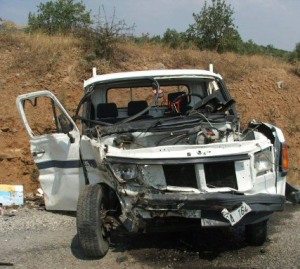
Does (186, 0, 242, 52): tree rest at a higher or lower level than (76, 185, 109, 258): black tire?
higher

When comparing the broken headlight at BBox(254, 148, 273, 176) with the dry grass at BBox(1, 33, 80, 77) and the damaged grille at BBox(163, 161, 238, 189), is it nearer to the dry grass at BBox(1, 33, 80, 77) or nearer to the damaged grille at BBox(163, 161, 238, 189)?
the damaged grille at BBox(163, 161, 238, 189)

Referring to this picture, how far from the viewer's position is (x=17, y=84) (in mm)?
13562

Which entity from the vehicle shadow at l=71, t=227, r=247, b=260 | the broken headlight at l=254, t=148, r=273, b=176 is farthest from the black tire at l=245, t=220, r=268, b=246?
the broken headlight at l=254, t=148, r=273, b=176

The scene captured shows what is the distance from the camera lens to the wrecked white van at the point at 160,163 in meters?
4.80

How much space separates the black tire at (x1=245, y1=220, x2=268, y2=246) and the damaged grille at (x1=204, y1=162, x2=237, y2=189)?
2.95 feet

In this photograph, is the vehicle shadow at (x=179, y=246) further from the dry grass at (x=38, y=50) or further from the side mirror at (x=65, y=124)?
the dry grass at (x=38, y=50)

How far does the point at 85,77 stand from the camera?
47.4 feet

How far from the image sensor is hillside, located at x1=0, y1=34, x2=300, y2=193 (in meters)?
12.0

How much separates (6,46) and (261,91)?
8269mm

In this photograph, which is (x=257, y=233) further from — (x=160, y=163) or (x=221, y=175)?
(x=160, y=163)

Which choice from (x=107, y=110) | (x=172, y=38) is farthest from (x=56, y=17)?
(x=107, y=110)

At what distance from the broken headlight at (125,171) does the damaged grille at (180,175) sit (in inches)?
12.2

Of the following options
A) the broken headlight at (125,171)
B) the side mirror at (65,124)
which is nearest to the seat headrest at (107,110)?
the side mirror at (65,124)

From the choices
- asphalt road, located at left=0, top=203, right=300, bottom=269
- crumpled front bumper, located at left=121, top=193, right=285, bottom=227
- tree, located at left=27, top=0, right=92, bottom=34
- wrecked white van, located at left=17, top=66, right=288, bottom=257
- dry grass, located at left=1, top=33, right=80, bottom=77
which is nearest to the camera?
crumpled front bumper, located at left=121, top=193, right=285, bottom=227
